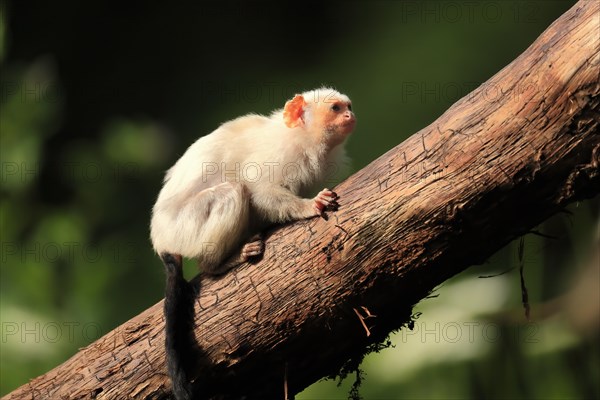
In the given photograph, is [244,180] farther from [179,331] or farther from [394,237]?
[394,237]

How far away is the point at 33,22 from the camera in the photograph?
23.9ft

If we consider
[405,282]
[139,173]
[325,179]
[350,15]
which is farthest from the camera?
[139,173]

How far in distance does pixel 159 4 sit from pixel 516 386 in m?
5.24

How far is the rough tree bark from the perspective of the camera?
279 cm

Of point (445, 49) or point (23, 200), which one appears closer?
point (445, 49)

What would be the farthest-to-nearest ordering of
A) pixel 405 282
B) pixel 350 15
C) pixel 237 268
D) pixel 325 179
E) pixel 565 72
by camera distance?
pixel 350 15
pixel 325 179
pixel 237 268
pixel 405 282
pixel 565 72

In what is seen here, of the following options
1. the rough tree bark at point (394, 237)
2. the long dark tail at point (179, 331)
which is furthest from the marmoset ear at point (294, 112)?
the long dark tail at point (179, 331)

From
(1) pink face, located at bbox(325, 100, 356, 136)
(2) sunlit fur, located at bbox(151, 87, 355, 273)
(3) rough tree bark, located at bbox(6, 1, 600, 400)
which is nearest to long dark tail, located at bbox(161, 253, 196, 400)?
(3) rough tree bark, located at bbox(6, 1, 600, 400)

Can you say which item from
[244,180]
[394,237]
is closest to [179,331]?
[244,180]

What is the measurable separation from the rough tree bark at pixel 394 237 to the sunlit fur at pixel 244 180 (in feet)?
0.65

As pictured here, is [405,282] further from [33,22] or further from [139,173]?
[33,22]

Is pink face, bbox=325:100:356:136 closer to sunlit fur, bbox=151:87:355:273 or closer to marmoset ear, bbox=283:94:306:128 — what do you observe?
sunlit fur, bbox=151:87:355:273

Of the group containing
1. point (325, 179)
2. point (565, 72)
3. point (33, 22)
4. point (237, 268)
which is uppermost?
point (33, 22)

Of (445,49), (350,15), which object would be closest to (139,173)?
(350,15)
